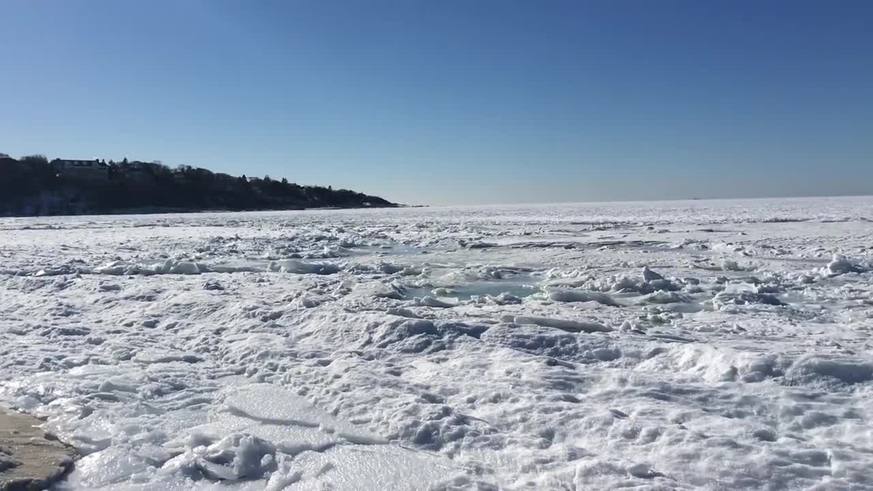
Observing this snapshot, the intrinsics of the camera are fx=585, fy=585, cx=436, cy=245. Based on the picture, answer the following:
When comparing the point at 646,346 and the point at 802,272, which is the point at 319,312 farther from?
the point at 802,272

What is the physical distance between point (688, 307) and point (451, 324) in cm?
342

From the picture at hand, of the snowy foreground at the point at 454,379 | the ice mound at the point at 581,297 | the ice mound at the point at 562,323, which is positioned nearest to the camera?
the snowy foreground at the point at 454,379

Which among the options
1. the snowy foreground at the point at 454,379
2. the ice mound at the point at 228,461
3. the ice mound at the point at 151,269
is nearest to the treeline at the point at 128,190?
the ice mound at the point at 151,269

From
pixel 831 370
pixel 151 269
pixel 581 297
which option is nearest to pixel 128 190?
pixel 151 269

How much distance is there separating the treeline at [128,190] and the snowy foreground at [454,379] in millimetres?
59195

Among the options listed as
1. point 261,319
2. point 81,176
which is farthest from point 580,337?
point 81,176

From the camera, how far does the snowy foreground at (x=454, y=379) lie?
11.5 ft

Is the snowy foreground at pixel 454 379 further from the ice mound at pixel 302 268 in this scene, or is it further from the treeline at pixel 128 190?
the treeline at pixel 128 190

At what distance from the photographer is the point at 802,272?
998 cm

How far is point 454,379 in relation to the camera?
197 inches

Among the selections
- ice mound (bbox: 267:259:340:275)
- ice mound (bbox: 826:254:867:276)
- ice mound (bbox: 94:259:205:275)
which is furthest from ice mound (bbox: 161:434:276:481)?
ice mound (bbox: 826:254:867:276)

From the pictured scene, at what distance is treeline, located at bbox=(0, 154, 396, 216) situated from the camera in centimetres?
6100

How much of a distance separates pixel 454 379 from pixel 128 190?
233 feet

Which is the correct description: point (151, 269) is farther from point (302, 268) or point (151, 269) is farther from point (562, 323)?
point (562, 323)
